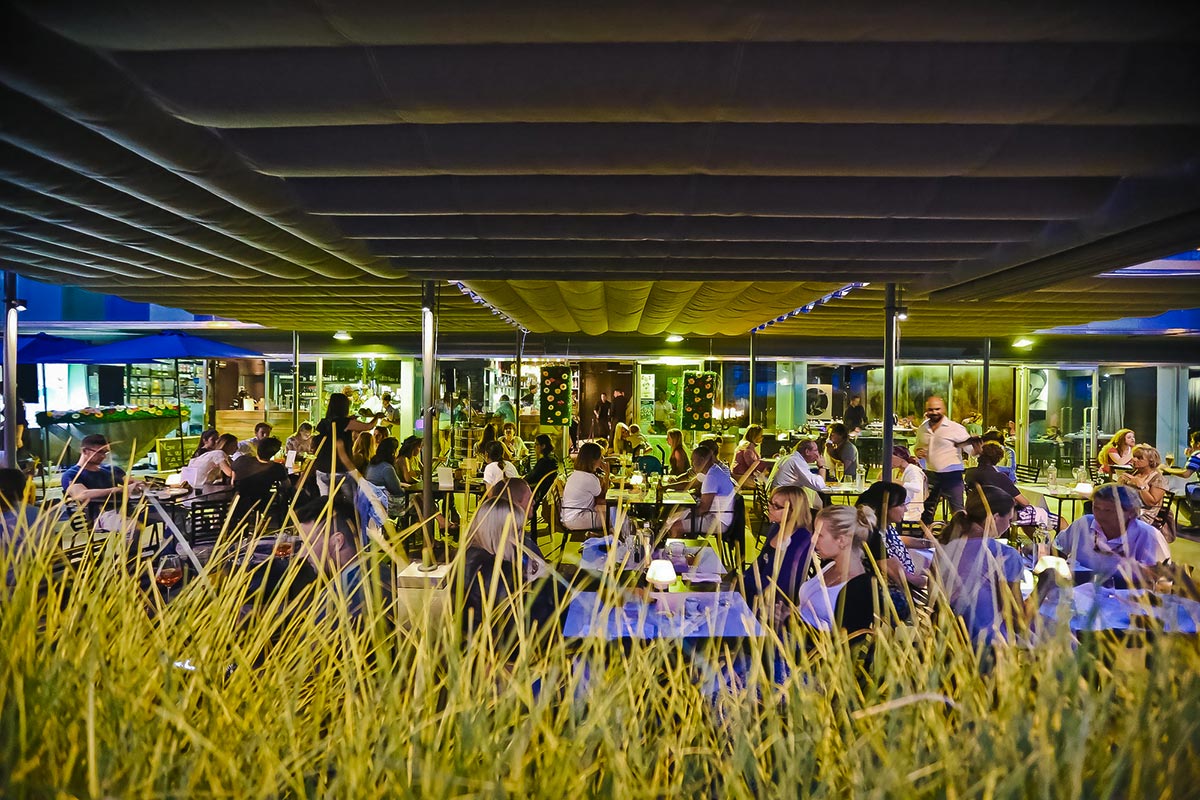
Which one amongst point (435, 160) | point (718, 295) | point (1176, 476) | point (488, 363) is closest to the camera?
point (435, 160)

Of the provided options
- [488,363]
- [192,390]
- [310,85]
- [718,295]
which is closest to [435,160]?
[310,85]

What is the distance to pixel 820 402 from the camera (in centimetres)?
1541

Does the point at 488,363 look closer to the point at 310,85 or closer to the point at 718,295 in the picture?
the point at 718,295

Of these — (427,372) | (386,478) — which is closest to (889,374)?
(427,372)

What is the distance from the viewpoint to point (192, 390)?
1619cm

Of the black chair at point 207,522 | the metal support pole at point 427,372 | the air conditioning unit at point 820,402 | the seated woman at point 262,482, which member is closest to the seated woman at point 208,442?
the seated woman at point 262,482

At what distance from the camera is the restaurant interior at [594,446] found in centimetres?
128

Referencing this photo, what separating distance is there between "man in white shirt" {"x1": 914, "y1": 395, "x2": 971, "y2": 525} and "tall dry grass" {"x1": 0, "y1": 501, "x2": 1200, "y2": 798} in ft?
23.4

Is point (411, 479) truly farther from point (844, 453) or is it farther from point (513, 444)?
point (844, 453)

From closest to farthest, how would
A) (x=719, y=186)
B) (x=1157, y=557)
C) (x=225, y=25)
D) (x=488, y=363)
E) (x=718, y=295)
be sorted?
(x=225, y=25) < (x=719, y=186) < (x=1157, y=557) < (x=718, y=295) < (x=488, y=363)

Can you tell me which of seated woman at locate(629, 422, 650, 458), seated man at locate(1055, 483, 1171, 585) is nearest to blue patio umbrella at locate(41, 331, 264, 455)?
seated woman at locate(629, 422, 650, 458)

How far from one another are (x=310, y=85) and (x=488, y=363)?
42.8ft

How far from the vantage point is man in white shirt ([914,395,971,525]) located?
8062 millimetres

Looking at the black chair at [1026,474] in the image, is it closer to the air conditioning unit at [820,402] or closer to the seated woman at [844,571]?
the air conditioning unit at [820,402]
